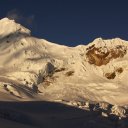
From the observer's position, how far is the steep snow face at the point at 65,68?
98.0 meters

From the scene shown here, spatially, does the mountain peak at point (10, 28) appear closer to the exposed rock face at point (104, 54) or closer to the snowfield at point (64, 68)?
the snowfield at point (64, 68)

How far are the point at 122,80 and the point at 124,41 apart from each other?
15750 millimetres

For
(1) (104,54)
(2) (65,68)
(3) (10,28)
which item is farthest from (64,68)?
(3) (10,28)

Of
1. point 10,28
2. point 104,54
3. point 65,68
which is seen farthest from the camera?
point 10,28

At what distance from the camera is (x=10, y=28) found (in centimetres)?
12862

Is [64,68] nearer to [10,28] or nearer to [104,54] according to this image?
[104,54]

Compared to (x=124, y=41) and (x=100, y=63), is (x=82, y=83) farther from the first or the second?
(x=124, y=41)

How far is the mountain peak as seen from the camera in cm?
12719

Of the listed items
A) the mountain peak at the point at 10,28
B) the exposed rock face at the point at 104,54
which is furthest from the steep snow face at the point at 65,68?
the mountain peak at the point at 10,28

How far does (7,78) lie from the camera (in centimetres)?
10156

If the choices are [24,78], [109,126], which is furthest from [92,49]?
[109,126]

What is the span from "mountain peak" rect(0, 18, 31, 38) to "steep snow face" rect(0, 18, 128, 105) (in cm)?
34

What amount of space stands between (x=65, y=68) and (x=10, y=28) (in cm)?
2477

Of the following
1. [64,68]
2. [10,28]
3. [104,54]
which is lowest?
[64,68]
